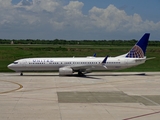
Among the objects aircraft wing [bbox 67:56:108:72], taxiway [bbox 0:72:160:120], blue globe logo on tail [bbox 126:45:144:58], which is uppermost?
blue globe logo on tail [bbox 126:45:144:58]

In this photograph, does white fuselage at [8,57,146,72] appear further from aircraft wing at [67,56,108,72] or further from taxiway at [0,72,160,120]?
taxiway at [0,72,160,120]

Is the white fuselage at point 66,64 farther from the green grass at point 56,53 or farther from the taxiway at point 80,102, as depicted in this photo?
the green grass at point 56,53

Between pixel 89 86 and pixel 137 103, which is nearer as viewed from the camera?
pixel 137 103

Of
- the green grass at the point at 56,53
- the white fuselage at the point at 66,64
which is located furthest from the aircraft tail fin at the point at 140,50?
the green grass at the point at 56,53

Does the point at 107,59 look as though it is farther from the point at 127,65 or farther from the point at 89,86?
the point at 89,86

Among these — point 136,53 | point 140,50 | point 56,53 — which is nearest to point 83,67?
point 136,53

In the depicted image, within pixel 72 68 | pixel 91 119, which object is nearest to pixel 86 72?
pixel 72 68

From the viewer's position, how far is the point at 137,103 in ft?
83.7

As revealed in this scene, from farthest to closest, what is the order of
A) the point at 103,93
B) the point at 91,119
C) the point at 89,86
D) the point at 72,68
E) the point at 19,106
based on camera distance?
the point at 72,68 < the point at 89,86 < the point at 103,93 < the point at 19,106 < the point at 91,119

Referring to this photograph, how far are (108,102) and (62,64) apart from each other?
2399cm

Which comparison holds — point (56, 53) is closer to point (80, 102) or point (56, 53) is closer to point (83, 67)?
point (83, 67)

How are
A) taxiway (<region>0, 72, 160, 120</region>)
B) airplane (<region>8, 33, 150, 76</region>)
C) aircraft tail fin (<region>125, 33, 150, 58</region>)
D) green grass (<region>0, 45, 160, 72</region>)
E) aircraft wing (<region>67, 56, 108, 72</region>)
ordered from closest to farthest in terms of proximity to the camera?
taxiway (<region>0, 72, 160, 120</region>) → aircraft wing (<region>67, 56, 108, 72</region>) → airplane (<region>8, 33, 150, 76</region>) → aircraft tail fin (<region>125, 33, 150, 58</region>) → green grass (<region>0, 45, 160, 72</region>)

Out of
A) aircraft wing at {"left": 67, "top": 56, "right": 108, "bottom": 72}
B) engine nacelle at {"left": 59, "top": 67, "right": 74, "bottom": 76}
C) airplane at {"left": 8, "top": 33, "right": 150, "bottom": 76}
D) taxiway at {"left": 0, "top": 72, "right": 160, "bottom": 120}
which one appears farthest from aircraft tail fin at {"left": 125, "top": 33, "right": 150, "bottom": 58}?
taxiway at {"left": 0, "top": 72, "right": 160, "bottom": 120}

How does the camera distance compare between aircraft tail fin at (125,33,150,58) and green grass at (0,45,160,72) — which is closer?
aircraft tail fin at (125,33,150,58)
